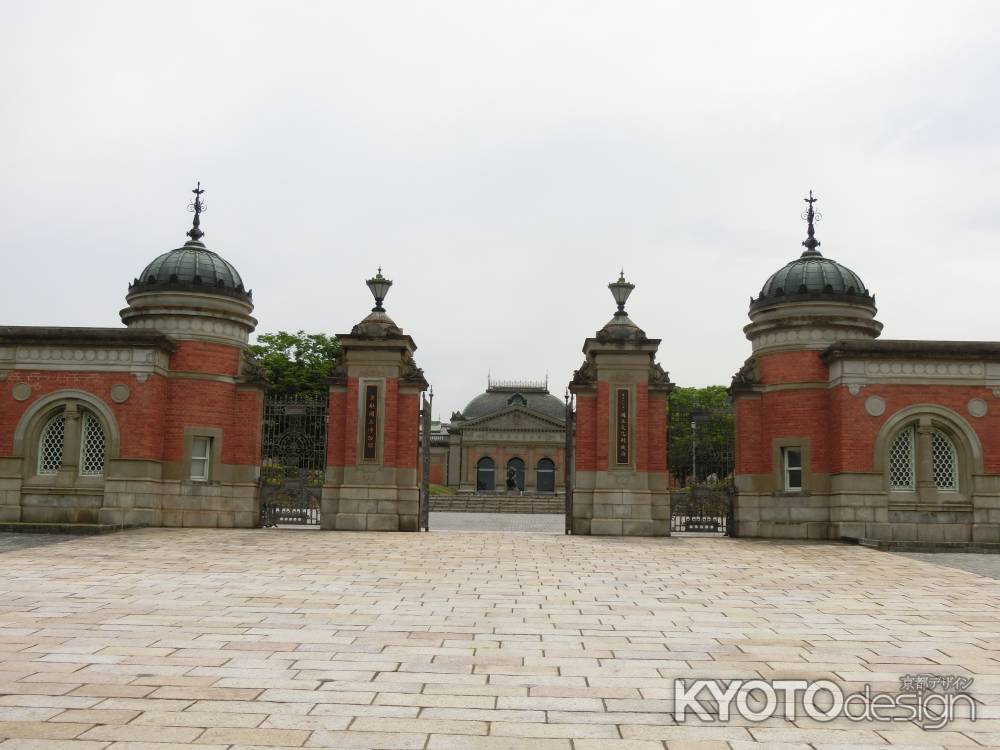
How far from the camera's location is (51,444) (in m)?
19.2

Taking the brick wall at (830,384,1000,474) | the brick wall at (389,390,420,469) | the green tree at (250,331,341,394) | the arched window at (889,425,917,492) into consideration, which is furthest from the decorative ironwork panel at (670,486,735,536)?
the green tree at (250,331,341,394)

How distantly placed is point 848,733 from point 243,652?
4.17 meters

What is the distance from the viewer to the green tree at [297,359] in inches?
1593

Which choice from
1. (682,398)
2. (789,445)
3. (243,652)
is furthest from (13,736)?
(682,398)

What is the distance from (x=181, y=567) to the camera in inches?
474

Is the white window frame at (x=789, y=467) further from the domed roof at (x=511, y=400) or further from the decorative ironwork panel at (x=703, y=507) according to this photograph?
the domed roof at (x=511, y=400)

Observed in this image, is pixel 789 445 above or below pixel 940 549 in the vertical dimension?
above

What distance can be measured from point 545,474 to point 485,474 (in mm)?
4448

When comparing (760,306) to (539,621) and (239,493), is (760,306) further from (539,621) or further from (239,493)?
(539,621)

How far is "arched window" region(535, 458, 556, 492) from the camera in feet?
221

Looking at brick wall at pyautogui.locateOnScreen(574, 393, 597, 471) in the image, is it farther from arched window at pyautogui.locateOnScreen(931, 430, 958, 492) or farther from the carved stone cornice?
the carved stone cornice

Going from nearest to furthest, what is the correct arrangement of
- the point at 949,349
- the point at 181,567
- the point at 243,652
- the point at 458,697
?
the point at 458,697
the point at 243,652
the point at 181,567
the point at 949,349

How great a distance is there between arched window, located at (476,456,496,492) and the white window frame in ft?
159

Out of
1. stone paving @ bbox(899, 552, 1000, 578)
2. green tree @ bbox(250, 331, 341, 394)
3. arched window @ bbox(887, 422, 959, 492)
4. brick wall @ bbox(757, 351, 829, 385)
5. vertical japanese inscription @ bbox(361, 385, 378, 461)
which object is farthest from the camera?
green tree @ bbox(250, 331, 341, 394)
